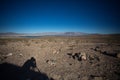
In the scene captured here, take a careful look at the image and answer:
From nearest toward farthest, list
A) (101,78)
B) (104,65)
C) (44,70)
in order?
(101,78)
(44,70)
(104,65)

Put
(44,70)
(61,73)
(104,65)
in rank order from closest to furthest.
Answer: (61,73), (44,70), (104,65)

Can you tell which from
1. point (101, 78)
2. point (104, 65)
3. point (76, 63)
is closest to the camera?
point (101, 78)

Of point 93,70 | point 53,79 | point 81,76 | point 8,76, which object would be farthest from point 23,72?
point 93,70

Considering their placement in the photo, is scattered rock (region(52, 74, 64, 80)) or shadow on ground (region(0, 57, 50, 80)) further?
shadow on ground (region(0, 57, 50, 80))

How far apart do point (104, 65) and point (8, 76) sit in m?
6.80

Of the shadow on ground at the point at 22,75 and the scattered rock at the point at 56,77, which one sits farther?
the shadow on ground at the point at 22,75

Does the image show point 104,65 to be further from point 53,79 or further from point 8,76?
point 8,76

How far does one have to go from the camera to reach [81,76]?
6.28 meters

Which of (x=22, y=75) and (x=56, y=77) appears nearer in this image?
(x=56, y=77)

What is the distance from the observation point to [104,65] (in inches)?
305

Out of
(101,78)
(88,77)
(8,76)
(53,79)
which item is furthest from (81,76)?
(8,76)

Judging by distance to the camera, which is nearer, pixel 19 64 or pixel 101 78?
pixel 101 78

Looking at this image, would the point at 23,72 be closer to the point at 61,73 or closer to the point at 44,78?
the point at 44,78

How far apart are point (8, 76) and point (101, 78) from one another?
5645mm
